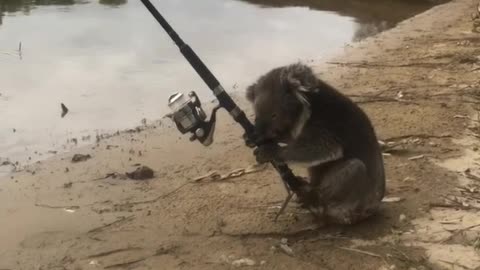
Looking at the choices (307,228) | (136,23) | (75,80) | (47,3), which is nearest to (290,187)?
(307,228)

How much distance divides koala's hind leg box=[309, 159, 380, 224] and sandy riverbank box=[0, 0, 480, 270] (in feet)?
0.53

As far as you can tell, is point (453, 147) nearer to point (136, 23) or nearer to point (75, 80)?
point (75, 80)

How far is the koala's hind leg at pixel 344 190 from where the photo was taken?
560cm

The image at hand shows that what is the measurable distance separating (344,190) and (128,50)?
9492mm

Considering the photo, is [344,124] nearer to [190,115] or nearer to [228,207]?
[190,115]

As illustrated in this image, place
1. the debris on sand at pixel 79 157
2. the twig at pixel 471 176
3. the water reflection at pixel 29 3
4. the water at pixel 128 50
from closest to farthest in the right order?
1. the twig at pixel 471 176
2. the debris on sand at pixel 79 157
3. the water at pixel 128 50
4. the water reflection at pixel 29 3

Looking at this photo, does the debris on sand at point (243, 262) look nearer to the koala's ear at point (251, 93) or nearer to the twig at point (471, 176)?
the koala's ear at point (251, 93)

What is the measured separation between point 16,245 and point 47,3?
14.2 meters

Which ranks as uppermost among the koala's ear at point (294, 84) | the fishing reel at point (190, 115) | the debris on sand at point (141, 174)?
the koala's ear at point (294, 84)

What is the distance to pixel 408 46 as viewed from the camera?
14406 millimetres

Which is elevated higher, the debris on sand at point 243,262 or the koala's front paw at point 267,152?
the koala's front paw at point 267,152

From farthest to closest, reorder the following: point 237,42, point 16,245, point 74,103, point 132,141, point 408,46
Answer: point 237,42
point 408,46
point 74,103
point 132,141
point 16,245

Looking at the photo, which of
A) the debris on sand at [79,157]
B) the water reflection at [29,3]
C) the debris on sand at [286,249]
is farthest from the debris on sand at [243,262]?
the water reflection at [29,3]

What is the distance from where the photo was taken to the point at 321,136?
5.54 meters
